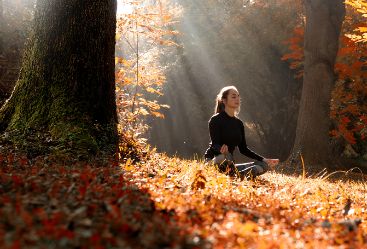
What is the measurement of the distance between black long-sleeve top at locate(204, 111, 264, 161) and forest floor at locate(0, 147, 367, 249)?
230 centimetres

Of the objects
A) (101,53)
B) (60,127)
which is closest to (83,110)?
(60,127)

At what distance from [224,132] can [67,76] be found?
2.94 metres

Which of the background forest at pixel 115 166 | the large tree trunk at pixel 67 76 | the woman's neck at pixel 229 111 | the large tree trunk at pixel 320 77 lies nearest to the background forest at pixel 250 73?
the background forest at pixel 115 166

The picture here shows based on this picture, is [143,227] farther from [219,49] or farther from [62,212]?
[219,49]

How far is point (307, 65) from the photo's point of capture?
14305 millimetres

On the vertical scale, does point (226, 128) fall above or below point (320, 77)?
below

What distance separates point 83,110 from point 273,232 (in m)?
3.92

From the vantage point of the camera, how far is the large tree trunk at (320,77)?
13.9 meters

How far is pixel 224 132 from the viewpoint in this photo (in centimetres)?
752

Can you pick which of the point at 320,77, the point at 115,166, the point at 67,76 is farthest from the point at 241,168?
the point at 320,77

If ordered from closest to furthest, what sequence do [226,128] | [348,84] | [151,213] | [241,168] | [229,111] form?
1. [151,213]
2. [241,168]
3. [226,128]
4. [229,111]
5. [348,84]

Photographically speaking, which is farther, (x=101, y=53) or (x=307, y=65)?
(x=307, y=65)

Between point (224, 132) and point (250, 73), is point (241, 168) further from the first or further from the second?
point (250, 73)

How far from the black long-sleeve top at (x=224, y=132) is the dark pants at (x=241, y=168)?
0.43 m
